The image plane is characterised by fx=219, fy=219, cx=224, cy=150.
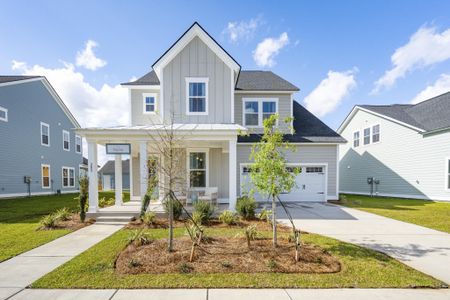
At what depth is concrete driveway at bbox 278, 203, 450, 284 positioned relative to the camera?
461cm

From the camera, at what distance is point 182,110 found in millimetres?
11156

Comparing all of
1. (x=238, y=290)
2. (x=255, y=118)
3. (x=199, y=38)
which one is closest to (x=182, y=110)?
(x=199, y=38)

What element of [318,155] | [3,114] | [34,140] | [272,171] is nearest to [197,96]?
[272,171]

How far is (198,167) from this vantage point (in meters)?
12.0

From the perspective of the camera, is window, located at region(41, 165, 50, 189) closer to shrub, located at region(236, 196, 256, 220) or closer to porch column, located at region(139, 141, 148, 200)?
porch column, located at region(139, 141, 148, 200)

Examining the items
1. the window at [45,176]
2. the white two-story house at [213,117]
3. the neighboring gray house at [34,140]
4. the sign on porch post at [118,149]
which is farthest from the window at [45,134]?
the sign on porch post at [118,149]

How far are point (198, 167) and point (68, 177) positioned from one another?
17.7 meters

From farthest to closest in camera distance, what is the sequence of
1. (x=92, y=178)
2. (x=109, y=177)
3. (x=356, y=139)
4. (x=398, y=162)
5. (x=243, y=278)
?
(x=109, y=177) → (x=356, y=139) → (x=398, y=162) → (x=92, y=178) → (x=243, y=278)

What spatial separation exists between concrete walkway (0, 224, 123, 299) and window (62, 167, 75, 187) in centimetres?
1839

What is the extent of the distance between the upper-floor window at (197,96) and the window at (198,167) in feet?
7.65

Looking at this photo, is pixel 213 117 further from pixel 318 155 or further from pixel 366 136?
pixel 366 136

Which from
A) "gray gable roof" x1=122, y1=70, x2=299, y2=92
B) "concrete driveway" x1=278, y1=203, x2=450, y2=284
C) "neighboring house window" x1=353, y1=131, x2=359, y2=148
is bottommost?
"concrete driveway" x1=278, y1=203, x2=450, y2=284

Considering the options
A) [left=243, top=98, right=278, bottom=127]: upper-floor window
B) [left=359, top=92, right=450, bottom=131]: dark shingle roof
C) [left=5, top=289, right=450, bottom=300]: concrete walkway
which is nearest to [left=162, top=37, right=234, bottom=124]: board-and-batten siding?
[left=243, top=98, right=278, bottom=127]: upper-floor window

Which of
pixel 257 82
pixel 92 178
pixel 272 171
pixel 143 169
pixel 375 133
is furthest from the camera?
pixel 375 133
